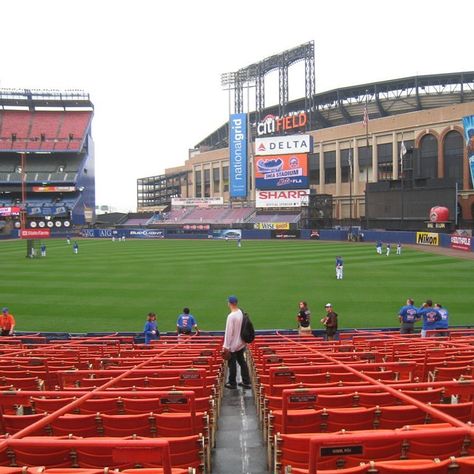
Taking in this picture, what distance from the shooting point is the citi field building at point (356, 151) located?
59094mm

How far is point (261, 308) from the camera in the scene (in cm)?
2142

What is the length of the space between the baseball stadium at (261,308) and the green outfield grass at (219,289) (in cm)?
19

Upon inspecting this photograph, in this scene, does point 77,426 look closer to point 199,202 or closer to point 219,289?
point 219,289

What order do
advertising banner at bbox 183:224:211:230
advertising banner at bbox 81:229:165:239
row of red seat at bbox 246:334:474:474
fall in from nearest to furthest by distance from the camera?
1. row of red seat at bbox 246:334:474:474
2. advertising banner at bbox 81:229:165:239
3. advertising banner at bbox 183:224:211:230

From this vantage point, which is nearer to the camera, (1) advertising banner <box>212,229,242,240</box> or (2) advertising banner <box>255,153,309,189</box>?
(2) advertising banner <box>255,153,309,189</box>

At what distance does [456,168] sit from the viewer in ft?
222

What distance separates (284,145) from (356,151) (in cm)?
1447

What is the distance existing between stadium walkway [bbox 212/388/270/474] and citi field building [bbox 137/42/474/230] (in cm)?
4923

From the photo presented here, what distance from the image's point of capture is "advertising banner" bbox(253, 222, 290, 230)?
7727cm

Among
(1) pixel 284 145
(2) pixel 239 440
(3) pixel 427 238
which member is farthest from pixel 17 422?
(1) pixel 284 145

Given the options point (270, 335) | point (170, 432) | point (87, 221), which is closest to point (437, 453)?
point (170, 432)

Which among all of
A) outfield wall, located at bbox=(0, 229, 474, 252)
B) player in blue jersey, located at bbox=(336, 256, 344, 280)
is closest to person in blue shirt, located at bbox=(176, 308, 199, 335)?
player in blue jersey, located at bbox=(336, 256, 344, 280)

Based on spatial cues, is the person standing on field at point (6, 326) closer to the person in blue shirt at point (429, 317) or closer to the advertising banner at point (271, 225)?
the person in blue shirt at point (429, 317)

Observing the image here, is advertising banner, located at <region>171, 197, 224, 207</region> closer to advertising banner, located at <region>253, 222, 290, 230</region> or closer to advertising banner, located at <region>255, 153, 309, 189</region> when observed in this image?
advertising banner, located at <region>253, 222, 290, 230</region>
